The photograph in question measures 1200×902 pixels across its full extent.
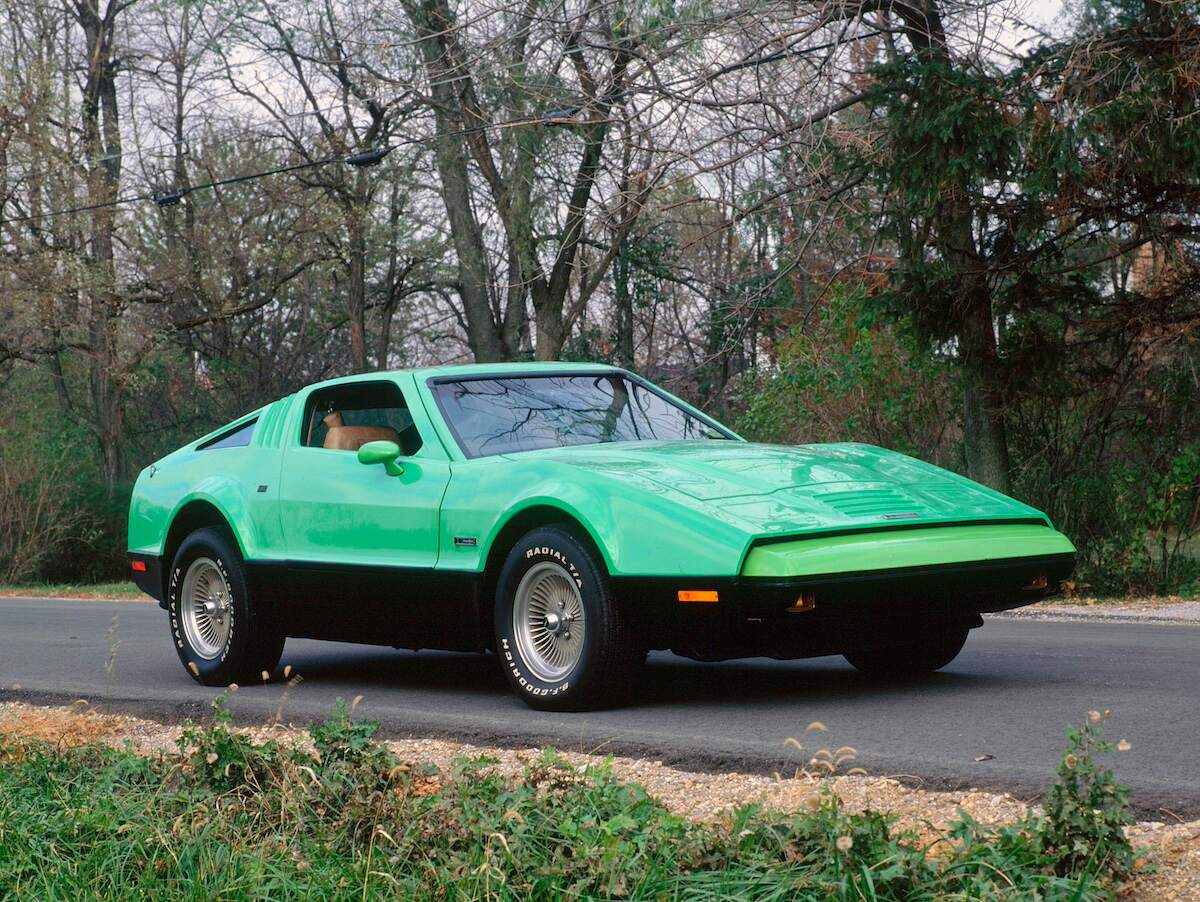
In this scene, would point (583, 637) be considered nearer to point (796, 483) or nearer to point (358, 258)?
point (796, 483)

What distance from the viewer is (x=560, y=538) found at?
631 centimetres

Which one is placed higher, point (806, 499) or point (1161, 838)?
point (806, 499)

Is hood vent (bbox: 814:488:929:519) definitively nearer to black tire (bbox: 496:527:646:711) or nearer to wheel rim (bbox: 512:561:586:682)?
black tire (bbox: 496:527:646:711)

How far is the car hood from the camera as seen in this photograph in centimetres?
607

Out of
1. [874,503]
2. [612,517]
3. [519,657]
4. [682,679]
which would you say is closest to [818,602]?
[874,503]

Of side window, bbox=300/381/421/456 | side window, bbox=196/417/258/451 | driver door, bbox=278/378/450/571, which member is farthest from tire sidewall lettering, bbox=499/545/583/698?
side window, bbox=196/417/258/451

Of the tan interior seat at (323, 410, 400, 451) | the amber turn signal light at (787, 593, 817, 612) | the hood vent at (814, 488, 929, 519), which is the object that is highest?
the tan interior seat at (323, 410, 400, 451)

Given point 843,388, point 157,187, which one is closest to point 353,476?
point 843,388

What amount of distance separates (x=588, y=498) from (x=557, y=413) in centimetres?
131

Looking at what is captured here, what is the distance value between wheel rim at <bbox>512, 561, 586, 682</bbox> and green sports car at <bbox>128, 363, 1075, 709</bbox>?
0.03 feet

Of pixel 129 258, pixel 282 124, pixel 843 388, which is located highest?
pixel 282 124

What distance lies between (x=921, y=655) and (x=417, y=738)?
264 cm

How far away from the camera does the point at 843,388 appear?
1741cm

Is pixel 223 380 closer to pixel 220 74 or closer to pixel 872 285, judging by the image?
pixel 220 74
